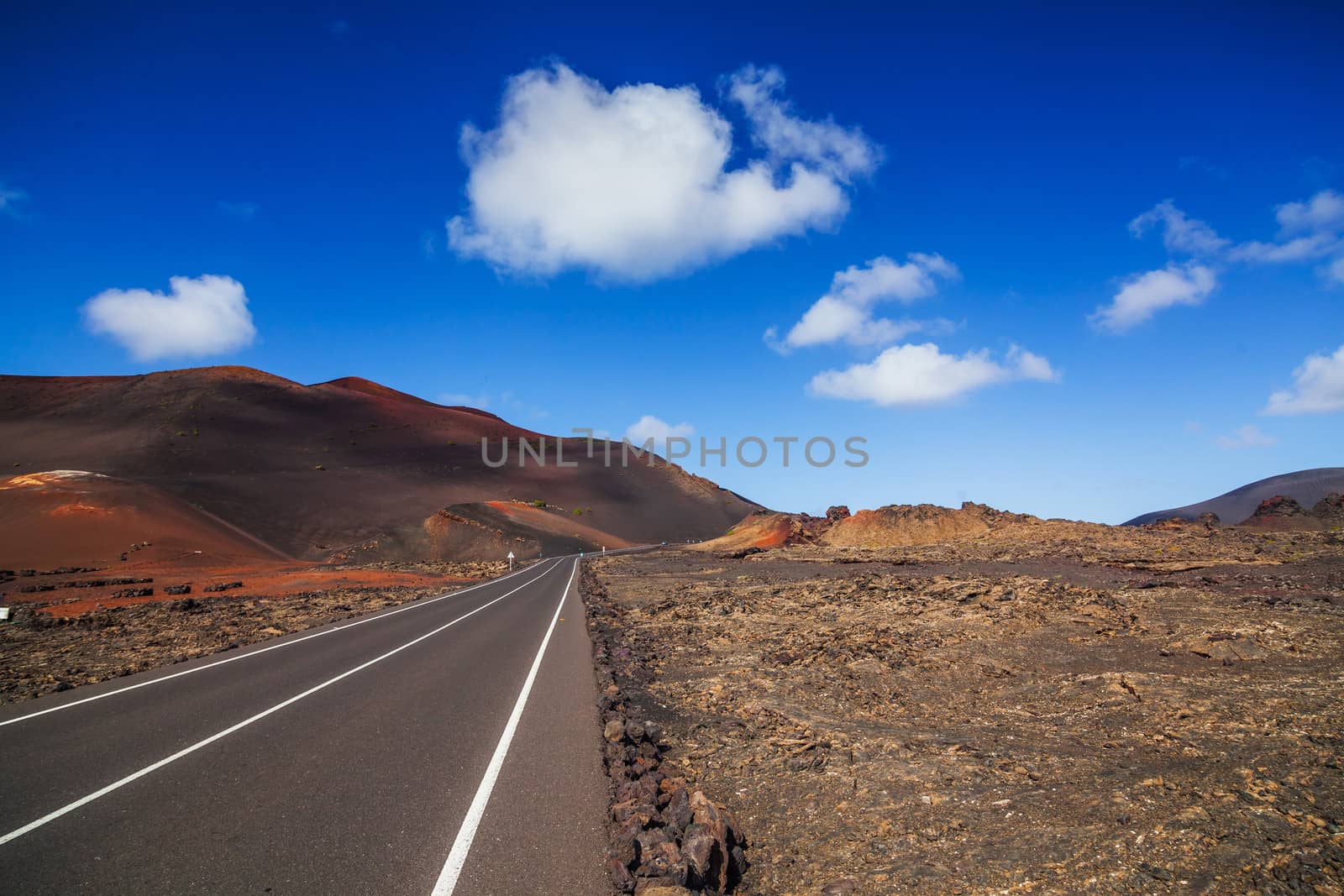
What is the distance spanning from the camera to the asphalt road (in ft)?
15.8

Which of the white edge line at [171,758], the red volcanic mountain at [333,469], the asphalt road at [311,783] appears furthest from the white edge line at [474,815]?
the red volcanic mountain at [333,469]

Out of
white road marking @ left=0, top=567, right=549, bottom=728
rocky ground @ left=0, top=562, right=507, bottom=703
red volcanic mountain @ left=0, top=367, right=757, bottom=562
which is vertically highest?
red volcanic mountain @ left=0, top=367, right=757, bottom=562

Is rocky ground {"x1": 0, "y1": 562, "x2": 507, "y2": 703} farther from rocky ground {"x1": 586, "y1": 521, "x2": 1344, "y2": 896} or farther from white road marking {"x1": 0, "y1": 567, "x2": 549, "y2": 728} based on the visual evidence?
rocky ground {"x1": 586, "y1": 521, "x2": 1344, "y2": 896}

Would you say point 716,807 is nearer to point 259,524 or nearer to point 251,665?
point 251,665

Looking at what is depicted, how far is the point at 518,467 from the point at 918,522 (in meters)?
95.5

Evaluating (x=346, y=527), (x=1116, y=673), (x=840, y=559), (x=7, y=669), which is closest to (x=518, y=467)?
(x=346, y=527)

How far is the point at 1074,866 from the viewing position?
15.0 feet

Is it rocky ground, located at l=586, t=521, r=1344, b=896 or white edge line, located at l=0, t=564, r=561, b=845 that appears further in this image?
white edge line, located at l=0, t=564, r=561, b=845

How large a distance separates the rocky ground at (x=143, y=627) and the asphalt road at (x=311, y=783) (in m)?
2.31

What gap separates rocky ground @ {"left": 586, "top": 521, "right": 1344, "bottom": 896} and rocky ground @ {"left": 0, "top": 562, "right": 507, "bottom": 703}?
Answer: 10.2 metres

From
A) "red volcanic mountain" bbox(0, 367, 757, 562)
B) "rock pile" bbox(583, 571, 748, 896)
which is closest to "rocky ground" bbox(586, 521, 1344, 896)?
"rock pile" bbox(583, 571, 748, 896)

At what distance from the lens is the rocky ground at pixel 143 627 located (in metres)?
14.1

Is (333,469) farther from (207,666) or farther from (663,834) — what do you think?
(663,834)

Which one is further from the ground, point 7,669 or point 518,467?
point 518,467
